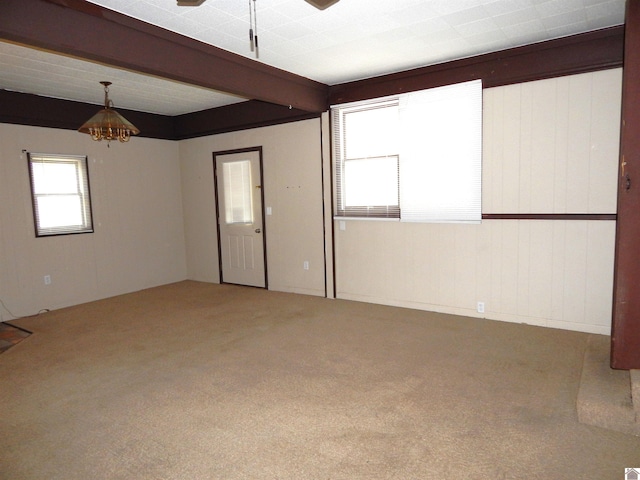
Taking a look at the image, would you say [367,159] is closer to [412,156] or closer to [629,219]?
[412,156]

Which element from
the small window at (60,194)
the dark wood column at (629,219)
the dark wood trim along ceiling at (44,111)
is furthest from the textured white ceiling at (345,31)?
the small window at (60,194)

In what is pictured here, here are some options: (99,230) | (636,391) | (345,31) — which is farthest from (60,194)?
(636,391)

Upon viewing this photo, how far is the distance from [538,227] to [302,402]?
2829 mm

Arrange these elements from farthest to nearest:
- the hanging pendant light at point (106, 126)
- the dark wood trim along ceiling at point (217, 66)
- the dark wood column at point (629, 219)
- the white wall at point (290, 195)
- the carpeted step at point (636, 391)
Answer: the white wall at point (290, 195), the hanging pendant light at point (106, 126), the dark wood trim along ceiling at point (217, 66), the dark wood column at point (629, 219), the carpeted step at point (636, 391)

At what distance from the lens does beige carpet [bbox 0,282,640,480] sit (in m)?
2.16

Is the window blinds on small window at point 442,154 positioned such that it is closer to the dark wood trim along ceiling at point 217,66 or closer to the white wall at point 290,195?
the dark wood trim along ceiling at point 217,66

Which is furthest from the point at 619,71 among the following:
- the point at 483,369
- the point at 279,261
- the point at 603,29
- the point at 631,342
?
the point at 279,261

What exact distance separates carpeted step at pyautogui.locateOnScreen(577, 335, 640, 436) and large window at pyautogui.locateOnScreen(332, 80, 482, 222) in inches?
74.7

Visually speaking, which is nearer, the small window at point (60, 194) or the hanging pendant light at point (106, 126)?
the hanging pendant light at point (106, 126)

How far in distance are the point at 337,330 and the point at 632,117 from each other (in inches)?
115

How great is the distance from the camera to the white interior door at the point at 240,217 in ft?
20.0

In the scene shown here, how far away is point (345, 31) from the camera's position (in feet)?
11.3

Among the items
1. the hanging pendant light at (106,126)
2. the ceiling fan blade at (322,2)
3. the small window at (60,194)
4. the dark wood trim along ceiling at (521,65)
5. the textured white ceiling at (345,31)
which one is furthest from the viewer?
the small window at (60,194)

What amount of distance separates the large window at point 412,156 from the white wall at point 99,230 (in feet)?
10.1
